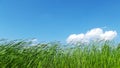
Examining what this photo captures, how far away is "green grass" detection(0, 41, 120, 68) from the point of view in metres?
8.68

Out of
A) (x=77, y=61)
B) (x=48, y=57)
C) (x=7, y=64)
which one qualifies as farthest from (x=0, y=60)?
(x=77, y=61)

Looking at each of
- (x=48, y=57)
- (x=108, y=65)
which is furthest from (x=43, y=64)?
(x=108, y=65)

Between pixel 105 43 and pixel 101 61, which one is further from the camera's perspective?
pixel 105 43

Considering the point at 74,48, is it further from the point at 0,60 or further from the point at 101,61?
the point at 0,60

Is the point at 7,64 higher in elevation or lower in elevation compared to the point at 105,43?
lower

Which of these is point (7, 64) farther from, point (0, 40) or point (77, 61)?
point (77, 61)

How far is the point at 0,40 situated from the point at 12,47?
43 cm

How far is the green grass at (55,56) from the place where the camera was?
868 centimetres

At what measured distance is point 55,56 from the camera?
9.70 meters

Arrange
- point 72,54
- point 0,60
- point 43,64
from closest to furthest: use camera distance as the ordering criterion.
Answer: point 0,60 → point 43,64 → point 72,54

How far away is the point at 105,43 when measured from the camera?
10.0 m

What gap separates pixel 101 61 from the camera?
9289mm

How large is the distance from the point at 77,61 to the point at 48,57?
2.64 feet

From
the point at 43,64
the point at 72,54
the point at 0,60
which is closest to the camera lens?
the point at 0,60
